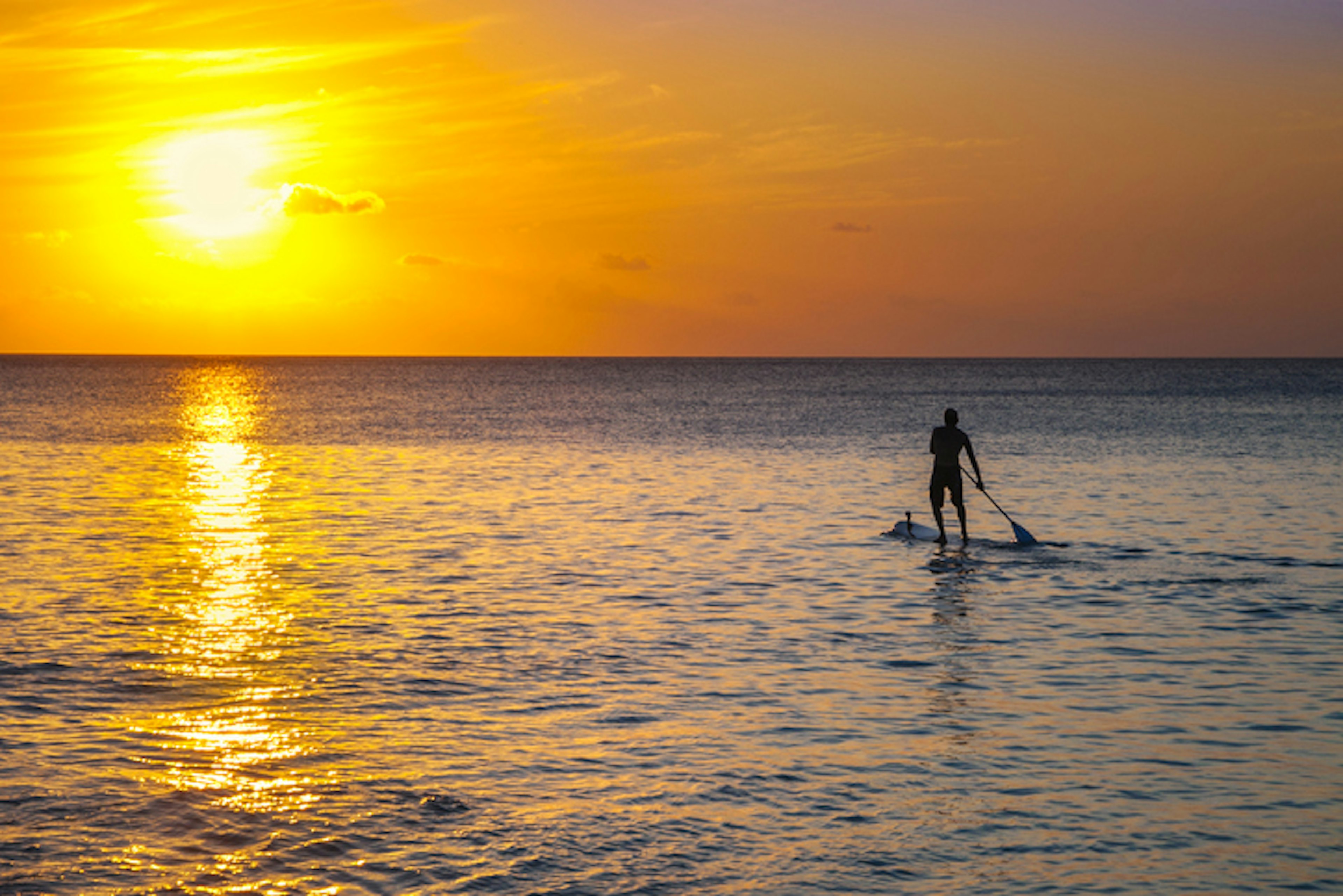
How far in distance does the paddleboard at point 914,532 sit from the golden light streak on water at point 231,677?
12.0m

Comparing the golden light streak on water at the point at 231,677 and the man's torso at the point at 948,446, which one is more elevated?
the man's torso at the point at 948,446

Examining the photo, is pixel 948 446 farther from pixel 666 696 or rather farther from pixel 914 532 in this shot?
pixel 666 696

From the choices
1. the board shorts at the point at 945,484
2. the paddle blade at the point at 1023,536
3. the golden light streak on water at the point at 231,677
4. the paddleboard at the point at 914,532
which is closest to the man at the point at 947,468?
the board shorts at the point at 945,484

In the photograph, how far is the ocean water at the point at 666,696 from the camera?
8.83 metres

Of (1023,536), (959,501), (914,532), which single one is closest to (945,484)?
(959,501)

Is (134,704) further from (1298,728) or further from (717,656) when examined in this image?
(1298,728)

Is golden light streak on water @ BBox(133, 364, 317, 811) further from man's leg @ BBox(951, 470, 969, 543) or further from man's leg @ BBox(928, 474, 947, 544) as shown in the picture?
man's leg @ BBox(951, 470, 969, 543)

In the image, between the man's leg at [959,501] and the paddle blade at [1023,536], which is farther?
the man's leg at [959,501]

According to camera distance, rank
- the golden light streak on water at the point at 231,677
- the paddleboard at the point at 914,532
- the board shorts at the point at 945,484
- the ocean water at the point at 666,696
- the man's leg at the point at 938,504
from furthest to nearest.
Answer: the paddleboard at the point at 914,532, the man's leg at the point at 938,504, the board shorts at the point at 945,484, the golden light streak on water at the point at 231,677, the ocean water at the point at 666,696

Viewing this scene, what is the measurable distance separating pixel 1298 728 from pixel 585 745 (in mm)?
6477

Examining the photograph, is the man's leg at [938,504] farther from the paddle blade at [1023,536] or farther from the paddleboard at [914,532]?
the paddle blade at [1023,536]

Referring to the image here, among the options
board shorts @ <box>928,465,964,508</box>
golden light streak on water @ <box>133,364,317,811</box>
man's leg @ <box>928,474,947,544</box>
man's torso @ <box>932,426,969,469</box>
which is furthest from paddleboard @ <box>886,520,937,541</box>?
golden light streak on water @ <box>133,364,317,811</box>

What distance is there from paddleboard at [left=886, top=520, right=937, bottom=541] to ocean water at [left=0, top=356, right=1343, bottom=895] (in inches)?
19.9

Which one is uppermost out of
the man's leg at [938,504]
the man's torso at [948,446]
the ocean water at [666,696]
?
the man's torso at [948,446]
